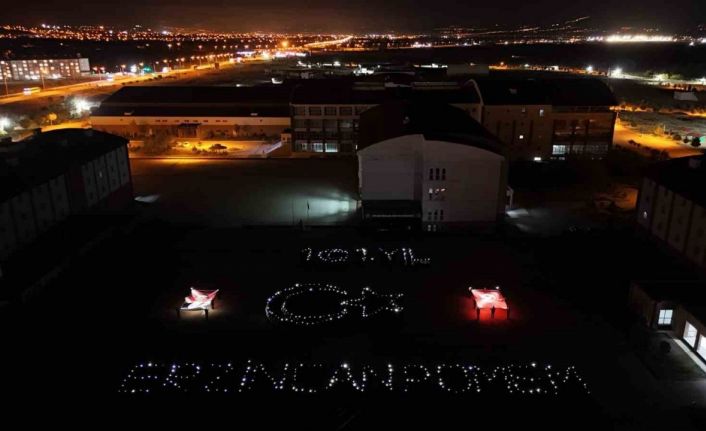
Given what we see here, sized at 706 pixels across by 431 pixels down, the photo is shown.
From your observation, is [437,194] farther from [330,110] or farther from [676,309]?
[330,110]

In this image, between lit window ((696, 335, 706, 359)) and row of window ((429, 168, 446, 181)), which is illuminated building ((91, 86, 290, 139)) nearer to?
row of window ((429, 168, 446, 181))

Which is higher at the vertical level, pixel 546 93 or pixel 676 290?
pixel 546 93

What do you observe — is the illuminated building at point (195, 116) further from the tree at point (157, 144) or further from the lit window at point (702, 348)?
the lit window at point (702, 348)

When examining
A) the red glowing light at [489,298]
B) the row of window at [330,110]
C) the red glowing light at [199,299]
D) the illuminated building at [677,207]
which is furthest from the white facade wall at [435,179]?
the row of window at [330,110]

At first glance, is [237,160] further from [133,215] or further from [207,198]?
[133,215]

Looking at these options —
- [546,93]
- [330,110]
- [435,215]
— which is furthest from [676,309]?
[330,110]

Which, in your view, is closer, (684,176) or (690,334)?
(690,334)

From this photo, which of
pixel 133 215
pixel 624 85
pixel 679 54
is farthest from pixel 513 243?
pixel 679 54

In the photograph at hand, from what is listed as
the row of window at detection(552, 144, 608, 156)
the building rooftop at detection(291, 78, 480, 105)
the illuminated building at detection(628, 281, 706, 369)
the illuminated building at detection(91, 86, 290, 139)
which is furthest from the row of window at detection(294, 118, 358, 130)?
the illuminated building at detection(628, 281, 706, 369)
